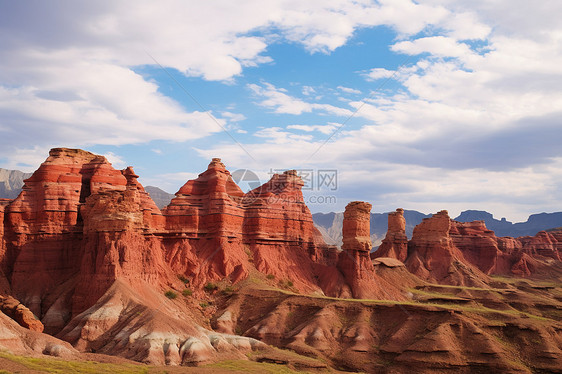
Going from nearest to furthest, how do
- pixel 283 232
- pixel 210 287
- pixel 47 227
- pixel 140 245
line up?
1. pixel 140 245
2. pixel 47 227
3. pixel 210 287
4. pixel 283 232

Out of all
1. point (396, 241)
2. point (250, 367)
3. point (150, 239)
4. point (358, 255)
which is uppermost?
point (396, 241)

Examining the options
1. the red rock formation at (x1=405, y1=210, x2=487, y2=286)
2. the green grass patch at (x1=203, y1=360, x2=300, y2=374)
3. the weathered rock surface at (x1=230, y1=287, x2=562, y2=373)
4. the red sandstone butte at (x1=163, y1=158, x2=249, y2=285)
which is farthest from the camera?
the red rock formation at (x1=405, y1=210, x2=487, y2=286)

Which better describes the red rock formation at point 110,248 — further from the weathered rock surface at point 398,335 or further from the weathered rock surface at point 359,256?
the weathered rock surface at point 359,256

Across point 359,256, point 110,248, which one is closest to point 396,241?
point 359,256

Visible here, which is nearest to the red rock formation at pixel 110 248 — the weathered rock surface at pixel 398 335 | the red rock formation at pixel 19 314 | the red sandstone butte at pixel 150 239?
the red sandstone butte at pixel 150 239

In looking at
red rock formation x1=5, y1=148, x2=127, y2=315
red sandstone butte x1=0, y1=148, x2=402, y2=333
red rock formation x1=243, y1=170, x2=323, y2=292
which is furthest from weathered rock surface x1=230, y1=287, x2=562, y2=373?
red rock formation x1=5, y1=148, x2=127, y2=315

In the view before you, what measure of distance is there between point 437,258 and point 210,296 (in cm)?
6136

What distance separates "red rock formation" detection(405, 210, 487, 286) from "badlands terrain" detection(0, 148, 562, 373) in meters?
20.1

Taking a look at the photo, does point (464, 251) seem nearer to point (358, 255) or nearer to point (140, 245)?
point (358, 255)

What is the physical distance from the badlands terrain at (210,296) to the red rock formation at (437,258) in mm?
20065

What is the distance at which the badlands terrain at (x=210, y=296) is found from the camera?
174ft

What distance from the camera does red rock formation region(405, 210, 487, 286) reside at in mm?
112562

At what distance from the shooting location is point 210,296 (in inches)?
2872

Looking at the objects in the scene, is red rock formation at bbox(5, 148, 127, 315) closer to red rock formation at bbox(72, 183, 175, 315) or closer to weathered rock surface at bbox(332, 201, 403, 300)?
red rock formation at bbox(72, 183, 175, 315)
